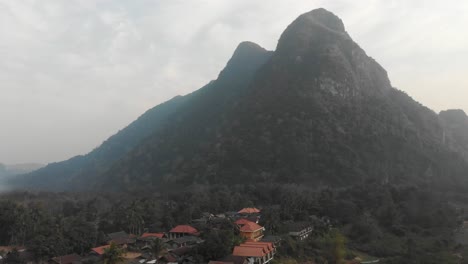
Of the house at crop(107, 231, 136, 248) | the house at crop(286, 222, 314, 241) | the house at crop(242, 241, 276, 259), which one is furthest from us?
the house at crop(286, 222, 314, 241)

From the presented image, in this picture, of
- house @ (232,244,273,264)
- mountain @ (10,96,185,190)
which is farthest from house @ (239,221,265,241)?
mountain @ (10,96,185,190)

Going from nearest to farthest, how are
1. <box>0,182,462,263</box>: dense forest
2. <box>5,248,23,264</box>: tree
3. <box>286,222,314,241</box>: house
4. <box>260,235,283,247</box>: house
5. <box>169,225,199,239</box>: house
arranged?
<box>5,248,23,264</box>: tree < <box>0,182,462,263</box>: dense forest < <box>260,235,283,247</box>: house < <box>169,225,199,239</box>: house < <box>286,222,314,241</box>: house

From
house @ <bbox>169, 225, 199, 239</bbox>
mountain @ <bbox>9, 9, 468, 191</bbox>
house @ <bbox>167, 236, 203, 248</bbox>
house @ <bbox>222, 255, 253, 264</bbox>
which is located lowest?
house @ <bbox>222, 255, 253, 264</bbox>

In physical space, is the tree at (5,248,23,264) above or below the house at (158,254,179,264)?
above

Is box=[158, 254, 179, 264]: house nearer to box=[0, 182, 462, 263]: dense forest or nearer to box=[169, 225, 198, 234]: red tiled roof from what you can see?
box=[0, 182, 462, 263]: dense forest

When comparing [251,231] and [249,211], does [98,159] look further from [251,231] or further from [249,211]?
[251,231]
